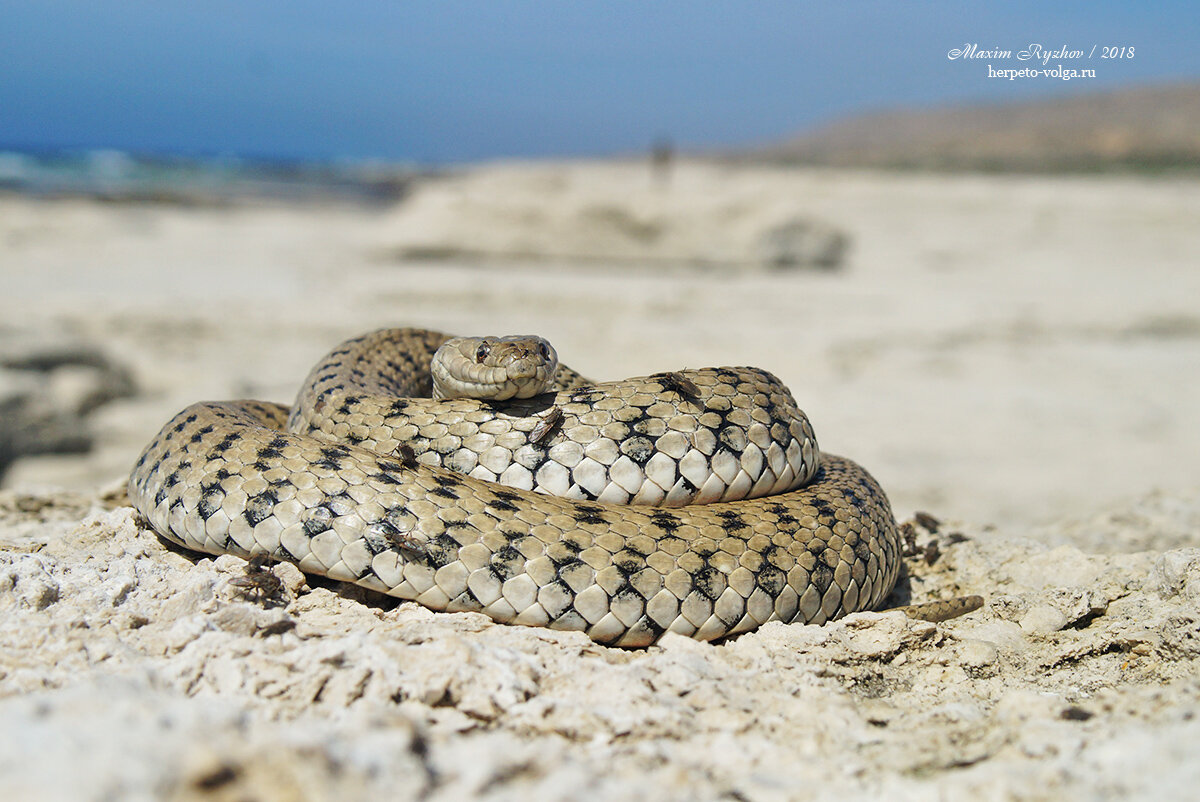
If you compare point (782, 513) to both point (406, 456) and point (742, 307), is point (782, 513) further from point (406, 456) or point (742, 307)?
point (742, 307)

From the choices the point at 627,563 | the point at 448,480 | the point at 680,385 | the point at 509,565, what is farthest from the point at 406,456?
the point at 680,385

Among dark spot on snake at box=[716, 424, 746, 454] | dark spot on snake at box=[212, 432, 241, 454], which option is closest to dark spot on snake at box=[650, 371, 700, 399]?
dark spot on snake at box=[716, 424, 746, 454]

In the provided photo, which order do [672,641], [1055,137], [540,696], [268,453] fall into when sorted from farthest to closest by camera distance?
[1055,137], [268,453], [672,641], [540,696]

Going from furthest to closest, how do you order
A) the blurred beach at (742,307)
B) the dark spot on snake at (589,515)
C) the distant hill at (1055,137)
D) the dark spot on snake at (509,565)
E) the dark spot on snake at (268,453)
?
the distant hill at (1055,137) → the blurred beach at (742,307) → the dark spot on snake at (268,453) → the dark spot on snake at (589,515) → the dark spot on snake at (509,565)

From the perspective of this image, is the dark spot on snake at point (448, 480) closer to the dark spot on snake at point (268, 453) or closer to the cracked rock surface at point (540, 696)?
the cracked rock surface at point (540, 696)

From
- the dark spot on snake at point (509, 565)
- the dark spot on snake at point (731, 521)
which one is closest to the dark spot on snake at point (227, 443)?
the dark spot on snake at point (509, 565)

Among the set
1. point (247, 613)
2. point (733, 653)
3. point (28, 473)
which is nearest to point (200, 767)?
point (247, 613)

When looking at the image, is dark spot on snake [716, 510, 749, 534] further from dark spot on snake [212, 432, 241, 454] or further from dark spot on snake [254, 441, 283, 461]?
dark spot on snake [212, 432, 241, 454]

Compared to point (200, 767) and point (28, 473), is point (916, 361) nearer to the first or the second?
point (28, 473)
